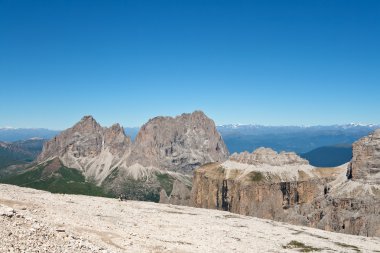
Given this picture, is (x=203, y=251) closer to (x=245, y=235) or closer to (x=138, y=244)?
(x=138, y=244)

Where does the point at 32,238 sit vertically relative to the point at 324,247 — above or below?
above

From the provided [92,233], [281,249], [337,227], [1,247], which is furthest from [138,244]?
[337,227]

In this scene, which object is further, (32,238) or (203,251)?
(203,251)

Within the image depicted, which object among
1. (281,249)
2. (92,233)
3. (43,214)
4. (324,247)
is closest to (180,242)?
(92,233)

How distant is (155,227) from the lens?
7231 centimetres

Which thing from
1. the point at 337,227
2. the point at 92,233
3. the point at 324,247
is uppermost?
the point at 92,233

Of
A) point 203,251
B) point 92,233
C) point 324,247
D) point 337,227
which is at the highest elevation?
point 92,233

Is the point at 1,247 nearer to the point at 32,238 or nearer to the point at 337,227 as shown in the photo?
the point at 32,238

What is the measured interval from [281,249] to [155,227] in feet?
78.9

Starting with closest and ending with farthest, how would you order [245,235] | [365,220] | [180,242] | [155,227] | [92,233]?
[92,233] < [180,242] < [155,227] < [245,235] < [365,220]

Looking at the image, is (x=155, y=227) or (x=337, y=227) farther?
(x=337, y=227)

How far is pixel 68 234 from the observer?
1710 inches

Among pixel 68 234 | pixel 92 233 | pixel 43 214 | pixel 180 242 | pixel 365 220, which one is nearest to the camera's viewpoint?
pixel 68 234

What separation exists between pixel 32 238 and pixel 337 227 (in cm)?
17602
